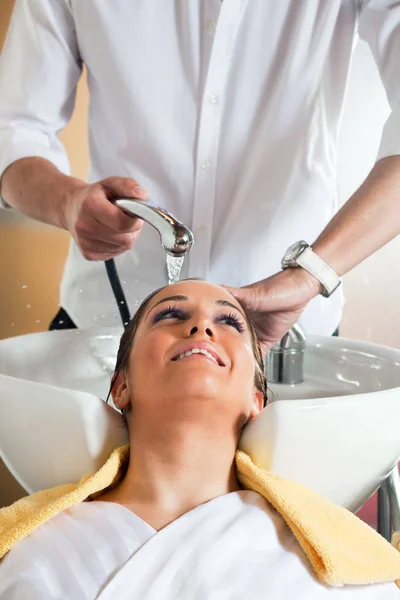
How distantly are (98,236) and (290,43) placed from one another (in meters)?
0.47

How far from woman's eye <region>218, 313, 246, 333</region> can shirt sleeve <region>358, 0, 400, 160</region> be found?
37 centimetres

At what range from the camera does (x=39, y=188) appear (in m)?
1.24

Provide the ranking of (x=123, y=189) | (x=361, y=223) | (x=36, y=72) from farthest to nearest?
(x=36, y=72) → (x=361, y=223) → (x=123, y=189)

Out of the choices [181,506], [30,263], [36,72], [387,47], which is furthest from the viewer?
[30,263]

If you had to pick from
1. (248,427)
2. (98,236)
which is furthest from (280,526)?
(98,236)

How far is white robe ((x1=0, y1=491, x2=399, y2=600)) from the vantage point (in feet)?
2.55

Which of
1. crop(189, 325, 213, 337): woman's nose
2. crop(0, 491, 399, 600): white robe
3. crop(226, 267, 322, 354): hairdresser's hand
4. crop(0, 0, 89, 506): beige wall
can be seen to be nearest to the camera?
crop(0, 491, 399, 600): white robe

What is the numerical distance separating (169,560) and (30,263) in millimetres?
1091

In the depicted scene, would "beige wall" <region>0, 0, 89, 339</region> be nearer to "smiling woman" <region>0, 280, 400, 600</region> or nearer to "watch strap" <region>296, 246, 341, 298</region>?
"smiling woman" <region>0, 280, 400, 600</region>

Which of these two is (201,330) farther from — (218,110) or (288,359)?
(218,110)

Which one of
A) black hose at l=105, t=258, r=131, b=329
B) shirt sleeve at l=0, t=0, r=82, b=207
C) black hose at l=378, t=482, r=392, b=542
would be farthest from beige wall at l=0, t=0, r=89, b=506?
black hose at l=378, t=482, r=392, b=542

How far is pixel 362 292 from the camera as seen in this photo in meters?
2.46

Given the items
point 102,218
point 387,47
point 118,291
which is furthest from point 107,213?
point 387,47

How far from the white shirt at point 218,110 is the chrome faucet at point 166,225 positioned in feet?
1.03
